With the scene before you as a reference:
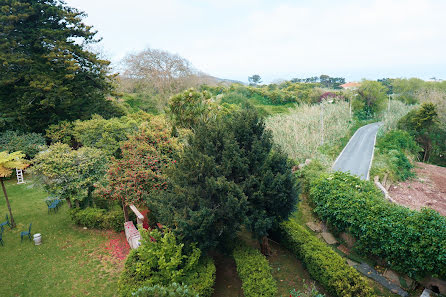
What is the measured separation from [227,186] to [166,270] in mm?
2511

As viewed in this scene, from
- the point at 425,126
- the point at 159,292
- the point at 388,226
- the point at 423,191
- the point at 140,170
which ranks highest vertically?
the point at 140,170

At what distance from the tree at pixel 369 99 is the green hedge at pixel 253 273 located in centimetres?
3618

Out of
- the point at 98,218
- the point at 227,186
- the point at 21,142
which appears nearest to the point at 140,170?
the point at 98,218

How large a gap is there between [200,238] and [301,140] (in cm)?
1367

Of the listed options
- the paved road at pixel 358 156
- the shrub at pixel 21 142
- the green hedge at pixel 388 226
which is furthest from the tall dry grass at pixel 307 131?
the shrub at pixel 21 142

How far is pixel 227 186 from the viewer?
6488 millimetres

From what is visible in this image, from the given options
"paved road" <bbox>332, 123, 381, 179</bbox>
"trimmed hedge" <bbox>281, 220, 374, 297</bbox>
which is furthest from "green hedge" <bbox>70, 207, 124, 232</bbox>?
"paved road" <bbox>332, 123, 381, 179</bbox>

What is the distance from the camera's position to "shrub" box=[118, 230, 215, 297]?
5.75 metres

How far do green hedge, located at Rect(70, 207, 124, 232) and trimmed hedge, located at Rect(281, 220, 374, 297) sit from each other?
6496mm

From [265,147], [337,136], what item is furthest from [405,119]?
[265,147]

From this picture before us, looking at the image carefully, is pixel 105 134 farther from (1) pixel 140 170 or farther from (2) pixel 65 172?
(1) pixel 140 170

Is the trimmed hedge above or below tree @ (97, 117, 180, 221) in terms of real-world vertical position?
below

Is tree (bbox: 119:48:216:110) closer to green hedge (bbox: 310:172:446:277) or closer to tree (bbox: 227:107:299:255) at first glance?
tree (bbox: 227:107:299:255)

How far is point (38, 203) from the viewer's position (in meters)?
12.5
